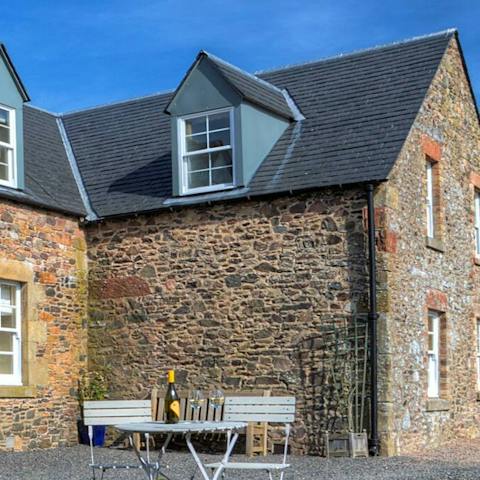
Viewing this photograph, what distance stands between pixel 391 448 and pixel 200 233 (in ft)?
15.3

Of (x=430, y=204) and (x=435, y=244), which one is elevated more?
(x=430, y=204)

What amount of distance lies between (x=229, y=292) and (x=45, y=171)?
426 cm

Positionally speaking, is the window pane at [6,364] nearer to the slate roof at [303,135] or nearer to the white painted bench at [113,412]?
the slate roof at [303,135]

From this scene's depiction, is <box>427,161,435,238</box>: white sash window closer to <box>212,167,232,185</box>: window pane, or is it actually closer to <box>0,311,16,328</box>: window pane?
<box>212,167,232,185</box>: window pane

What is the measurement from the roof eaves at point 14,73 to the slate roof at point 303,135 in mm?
1462

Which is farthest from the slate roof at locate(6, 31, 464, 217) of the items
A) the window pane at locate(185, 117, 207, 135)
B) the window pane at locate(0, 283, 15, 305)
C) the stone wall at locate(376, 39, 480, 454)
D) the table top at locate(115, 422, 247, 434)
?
the table top at locate(115, 422, 247, 434)

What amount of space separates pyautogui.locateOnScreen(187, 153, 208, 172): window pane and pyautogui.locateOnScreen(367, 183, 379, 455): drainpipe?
3193mm

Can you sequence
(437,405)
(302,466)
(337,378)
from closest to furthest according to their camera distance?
(302,466) → (337,378) → (437,405)

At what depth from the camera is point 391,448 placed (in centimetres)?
1409

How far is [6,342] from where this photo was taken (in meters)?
15.3

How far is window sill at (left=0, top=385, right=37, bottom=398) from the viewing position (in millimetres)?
14734

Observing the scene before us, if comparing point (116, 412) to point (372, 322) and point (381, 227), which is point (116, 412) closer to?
point (372, 322)

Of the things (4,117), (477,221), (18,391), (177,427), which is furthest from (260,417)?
(477,221)

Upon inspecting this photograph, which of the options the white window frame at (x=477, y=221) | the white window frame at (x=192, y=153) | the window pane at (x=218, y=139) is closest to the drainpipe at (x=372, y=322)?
the white window frame at (x=192, y=153)
